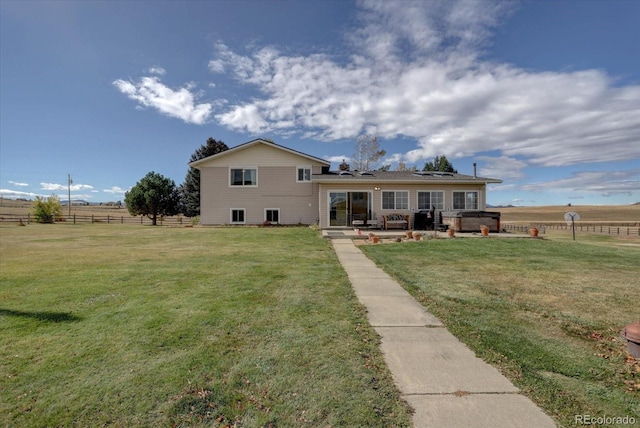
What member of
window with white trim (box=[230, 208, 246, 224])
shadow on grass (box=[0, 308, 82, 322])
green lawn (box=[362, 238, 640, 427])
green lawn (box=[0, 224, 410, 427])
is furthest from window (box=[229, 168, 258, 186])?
shadow on grass (box=[0, 308, 82, 322])

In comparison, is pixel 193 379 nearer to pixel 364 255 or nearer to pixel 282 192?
pixel 364 255

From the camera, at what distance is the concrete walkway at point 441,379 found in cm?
227

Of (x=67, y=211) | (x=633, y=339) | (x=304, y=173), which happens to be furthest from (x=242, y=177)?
Answer: (x=67, y=211)

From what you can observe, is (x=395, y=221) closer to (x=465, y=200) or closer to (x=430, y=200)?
(x=430, y=200)

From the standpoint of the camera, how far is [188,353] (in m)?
3.22

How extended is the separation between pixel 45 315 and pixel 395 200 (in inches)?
677

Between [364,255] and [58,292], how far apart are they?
782cm

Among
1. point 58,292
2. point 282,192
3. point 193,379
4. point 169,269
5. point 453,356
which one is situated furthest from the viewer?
point 282,192

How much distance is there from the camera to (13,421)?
2.26 m

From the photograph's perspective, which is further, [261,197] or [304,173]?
[304,173]

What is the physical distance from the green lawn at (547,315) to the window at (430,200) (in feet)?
31.0

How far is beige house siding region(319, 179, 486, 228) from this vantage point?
731 inches

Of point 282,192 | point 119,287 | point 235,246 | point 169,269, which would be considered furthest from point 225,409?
point 282,192

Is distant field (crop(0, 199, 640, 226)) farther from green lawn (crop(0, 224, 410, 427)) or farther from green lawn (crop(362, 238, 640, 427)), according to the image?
green lawn (crop(362, 238, 640, 427))
